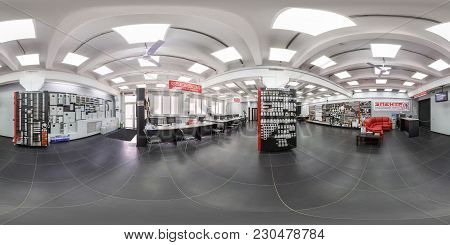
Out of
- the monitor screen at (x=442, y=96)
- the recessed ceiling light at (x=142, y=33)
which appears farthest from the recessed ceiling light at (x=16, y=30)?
the monitor screen at (x=442, y=96)

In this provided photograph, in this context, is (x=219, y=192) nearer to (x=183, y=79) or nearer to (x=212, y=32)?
(x=212, y=32)

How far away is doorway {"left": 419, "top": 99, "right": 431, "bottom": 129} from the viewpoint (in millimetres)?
8008

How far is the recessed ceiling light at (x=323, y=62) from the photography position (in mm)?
4240

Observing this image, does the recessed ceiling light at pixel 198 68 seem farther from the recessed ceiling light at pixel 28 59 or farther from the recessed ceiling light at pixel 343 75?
the recessed ceiling light at pixel 343 75

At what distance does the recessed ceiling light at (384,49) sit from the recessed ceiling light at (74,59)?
22.6 feet

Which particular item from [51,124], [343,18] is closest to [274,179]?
[343,18]

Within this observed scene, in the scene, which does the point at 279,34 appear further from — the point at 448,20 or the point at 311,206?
the point at 311,206

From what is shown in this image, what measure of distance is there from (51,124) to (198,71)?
5.39 metres

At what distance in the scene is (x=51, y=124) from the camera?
5219mm

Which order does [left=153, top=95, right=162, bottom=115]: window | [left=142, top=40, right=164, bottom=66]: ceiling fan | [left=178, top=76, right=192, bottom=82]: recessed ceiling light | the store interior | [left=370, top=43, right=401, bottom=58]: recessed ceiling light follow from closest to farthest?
the store interior
[left=142, top=40, right=164, bottom=66]: ceiling fan
[left=370, top=43, right=401, bottom=58]: recessed ceiling light
[left=178, top=76, right=192, bottom=82]: recessed ceiling light
[left=153, top=95, right=162, bottom=115]: window

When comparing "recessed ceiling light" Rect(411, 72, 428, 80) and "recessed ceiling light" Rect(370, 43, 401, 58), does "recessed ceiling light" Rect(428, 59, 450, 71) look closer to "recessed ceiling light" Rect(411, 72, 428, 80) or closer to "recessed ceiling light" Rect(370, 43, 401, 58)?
"recessed ceiling light" Rect(411, 72, 428, 80)

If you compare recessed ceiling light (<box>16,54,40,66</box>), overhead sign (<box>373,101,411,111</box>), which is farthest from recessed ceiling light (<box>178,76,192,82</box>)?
overhead sign (<box>373,101,411,111</box>)

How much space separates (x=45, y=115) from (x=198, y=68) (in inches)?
200

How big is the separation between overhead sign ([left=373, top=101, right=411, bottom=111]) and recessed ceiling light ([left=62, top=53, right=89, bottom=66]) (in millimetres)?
14778
